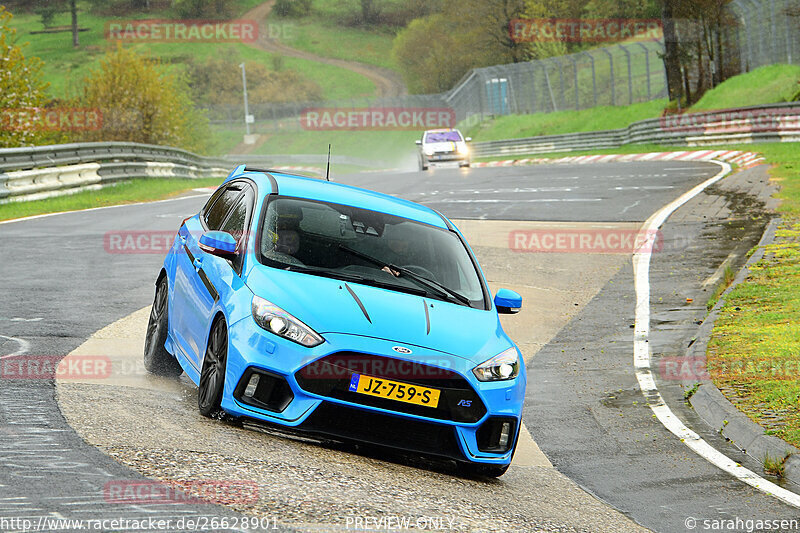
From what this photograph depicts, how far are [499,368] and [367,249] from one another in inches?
58.5

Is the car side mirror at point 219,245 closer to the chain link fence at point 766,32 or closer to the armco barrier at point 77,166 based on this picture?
the armco barrier at point 77,166

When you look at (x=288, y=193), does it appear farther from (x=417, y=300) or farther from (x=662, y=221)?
(x=662, y=221)

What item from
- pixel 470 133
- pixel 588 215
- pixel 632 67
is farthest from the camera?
pixel 470 133

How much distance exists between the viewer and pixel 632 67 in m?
53.7

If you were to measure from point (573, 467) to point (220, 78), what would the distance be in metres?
124

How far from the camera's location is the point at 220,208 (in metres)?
8.47

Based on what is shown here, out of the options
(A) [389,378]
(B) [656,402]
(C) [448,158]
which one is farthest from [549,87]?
(A) [389,378]

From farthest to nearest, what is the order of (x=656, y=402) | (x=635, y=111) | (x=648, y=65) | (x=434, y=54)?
(x=434, y=54), (x=635, y=111), (x=648, y=65), (x=656, y=402)

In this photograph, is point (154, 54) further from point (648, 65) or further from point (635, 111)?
point (648, 65)

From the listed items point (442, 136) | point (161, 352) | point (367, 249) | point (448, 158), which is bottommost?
point (448, 158)

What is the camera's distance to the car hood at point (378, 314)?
6375mm

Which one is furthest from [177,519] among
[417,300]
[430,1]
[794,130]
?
[430,1]

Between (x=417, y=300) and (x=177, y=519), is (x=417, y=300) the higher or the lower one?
the higher one

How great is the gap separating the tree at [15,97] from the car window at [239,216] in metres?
25.1
